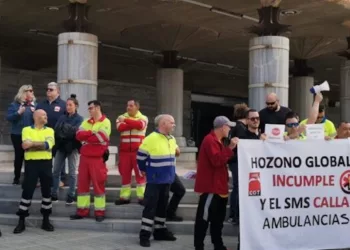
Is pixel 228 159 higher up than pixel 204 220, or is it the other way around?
pixel 228 159

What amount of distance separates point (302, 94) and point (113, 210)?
54.3 feet

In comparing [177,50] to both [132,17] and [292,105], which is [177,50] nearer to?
[132,17]

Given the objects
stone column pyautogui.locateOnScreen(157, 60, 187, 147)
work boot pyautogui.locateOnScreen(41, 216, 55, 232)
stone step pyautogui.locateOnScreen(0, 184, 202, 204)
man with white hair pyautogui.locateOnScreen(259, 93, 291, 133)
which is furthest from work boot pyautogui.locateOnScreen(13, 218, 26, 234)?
stone column pyautogui.locateOnScreen(157, 60, 187, 147)

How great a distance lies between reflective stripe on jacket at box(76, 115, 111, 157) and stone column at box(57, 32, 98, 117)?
352cm

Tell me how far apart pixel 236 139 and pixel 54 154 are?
3522 millimetres

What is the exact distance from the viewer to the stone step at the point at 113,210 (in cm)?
839

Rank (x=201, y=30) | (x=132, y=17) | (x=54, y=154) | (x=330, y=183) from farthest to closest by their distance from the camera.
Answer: (x=201, y=30), (x=132, y=17), (x=54, y=154), (x=330, y=183)

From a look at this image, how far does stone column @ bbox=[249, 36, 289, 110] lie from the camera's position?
1180 centimetres

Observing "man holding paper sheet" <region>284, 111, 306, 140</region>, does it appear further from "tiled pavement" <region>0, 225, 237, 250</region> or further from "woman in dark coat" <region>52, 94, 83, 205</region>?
"woman in dark coat" <region>52, 94, 83, 205</region>

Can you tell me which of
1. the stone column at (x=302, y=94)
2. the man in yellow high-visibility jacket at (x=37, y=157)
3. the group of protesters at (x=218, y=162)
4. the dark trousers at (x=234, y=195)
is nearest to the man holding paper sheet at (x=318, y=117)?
the group of protesters at (x=218, y=162)

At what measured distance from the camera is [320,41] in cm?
2012

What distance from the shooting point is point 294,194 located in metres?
6.75

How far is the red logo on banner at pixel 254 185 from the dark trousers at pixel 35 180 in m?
3.08

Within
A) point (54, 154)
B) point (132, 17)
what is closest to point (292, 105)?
point (132, 17)
